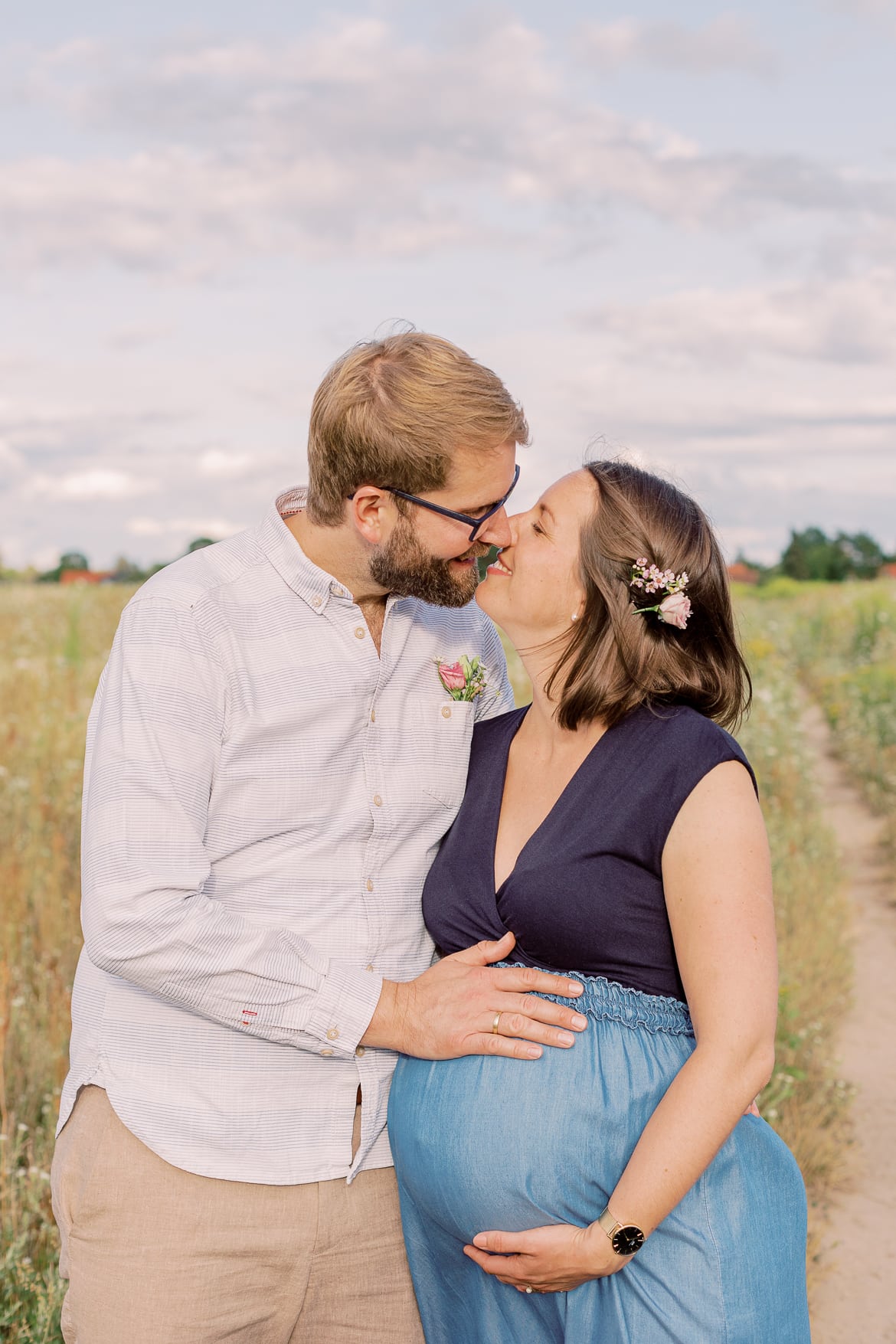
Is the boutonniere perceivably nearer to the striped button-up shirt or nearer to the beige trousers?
the striped button-up shirt

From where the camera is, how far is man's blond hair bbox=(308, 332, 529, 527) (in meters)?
2.74

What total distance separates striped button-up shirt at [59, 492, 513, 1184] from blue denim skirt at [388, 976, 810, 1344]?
0.26 metres

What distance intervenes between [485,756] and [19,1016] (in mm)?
2549

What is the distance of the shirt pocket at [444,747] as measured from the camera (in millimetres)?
2859

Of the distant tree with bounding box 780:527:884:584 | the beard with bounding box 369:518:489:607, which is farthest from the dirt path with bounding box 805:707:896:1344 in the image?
the distant tree with bounding box 780:527:884:584

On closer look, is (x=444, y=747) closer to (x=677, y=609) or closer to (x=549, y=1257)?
(x=677, y=609)

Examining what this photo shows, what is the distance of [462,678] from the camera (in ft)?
9.77

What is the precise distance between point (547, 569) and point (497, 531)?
158 millimetres

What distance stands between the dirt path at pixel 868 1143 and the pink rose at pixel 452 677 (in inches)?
108

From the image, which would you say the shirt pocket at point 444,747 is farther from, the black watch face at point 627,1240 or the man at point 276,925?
the black watch face at point 627,1240

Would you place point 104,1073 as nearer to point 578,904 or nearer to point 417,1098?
point 417,1098

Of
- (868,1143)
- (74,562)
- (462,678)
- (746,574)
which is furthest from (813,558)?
(462,678)

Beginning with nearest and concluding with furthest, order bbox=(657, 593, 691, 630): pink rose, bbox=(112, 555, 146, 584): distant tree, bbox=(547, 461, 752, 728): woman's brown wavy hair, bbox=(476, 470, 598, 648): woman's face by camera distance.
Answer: bbox=(657, 593, 691, 630): pink rose, bbox=(547, 461, 752, 728): woman's brown wavy hair, bbox=(476, 470, 598, 648): woman's face, bbox=(112, 555, 146, 584): distant tree

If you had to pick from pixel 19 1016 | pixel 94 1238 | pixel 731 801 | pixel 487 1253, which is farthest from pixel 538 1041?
pixel 19 1016
